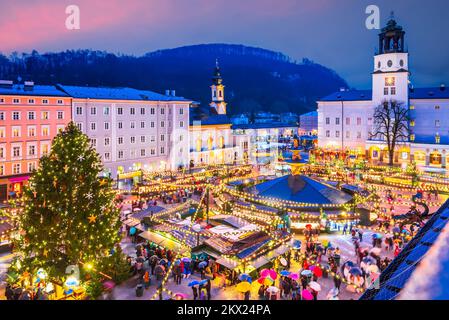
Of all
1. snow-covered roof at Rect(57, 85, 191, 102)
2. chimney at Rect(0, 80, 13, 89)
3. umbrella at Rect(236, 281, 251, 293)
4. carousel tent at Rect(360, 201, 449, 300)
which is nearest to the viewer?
carousel tent at Rect(360, 201, 449, 300)

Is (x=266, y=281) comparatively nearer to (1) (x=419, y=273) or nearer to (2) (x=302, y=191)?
(1) (x=419, y=273)

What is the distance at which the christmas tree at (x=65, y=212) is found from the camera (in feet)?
46.4

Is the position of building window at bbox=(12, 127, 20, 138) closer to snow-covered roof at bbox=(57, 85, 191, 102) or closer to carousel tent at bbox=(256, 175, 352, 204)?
snow-covered roof at bbox=(57, 85, 191, 102)

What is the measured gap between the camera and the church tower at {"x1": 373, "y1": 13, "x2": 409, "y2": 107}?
189 ft

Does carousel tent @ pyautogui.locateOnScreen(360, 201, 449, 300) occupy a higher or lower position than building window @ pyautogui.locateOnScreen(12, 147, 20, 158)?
lower

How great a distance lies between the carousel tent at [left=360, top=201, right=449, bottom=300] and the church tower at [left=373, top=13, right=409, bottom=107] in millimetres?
55062

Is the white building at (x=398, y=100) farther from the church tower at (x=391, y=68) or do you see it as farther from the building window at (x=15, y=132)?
the building window at (x=15, y=132)

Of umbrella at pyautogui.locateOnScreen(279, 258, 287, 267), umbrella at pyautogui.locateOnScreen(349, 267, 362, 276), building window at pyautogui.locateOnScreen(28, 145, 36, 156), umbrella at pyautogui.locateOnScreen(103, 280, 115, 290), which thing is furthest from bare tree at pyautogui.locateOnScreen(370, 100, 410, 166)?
umbrella at pyautogui.locateOnScreen(103, 280, 115, 290)

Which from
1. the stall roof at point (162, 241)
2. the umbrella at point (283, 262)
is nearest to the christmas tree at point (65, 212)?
the stall roof at point (162, 241)

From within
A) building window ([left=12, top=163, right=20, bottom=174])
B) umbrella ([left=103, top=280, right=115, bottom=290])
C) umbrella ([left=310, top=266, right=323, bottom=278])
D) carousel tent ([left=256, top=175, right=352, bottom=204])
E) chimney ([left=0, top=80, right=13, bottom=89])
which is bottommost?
umbrella ([left=103, top=280, right=115, bottom=290])

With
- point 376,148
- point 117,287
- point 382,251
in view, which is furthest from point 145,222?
point 376,148

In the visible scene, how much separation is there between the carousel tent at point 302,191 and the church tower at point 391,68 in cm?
3744

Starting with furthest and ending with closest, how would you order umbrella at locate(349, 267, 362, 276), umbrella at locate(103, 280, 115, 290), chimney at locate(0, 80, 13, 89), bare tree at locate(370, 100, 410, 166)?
bare tree at locate(370, 100, 410, 166)
chimney at locate(0, 80, 13, 89)
umbrella at locate(103, 280, 115, 290)
umbrella at locate(349, 267, 362, 276)

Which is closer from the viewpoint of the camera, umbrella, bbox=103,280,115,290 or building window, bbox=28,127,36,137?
umbrella, bbox=103,280,115,290
